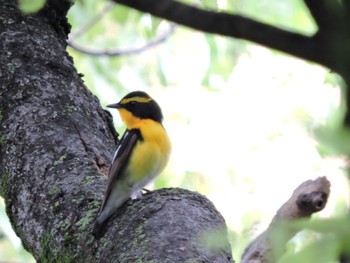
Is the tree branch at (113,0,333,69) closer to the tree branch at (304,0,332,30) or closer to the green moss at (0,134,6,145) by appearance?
the tree branch at (304,0,332,30)

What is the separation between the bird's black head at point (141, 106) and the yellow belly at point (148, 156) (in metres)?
0.21

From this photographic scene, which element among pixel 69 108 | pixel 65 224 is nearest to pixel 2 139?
pixel 69 108

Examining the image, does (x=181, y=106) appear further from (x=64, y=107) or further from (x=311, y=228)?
(x=311, y=228)

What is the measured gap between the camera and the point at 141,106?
4535 mm

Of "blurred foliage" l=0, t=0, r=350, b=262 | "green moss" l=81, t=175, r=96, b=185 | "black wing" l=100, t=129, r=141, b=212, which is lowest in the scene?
"blurred foliage" l=0, t=0, r=350, b=262

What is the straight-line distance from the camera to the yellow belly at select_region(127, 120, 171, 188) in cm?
392

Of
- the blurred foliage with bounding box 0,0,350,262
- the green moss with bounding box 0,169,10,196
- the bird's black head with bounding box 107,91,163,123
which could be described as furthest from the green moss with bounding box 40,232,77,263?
the blurred foliage with bounding box 0,0,350,262

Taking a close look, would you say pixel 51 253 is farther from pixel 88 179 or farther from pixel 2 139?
pixel 2 139

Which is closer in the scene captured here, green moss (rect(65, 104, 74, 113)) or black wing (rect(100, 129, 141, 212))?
black wing (rect(100, 129, 141, 212))

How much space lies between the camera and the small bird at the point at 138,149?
3377 mm

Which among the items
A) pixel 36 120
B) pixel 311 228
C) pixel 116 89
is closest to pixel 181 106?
pixel 116 89

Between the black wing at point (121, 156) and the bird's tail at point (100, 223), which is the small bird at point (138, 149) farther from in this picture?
the bird's tail at point (100, 223)

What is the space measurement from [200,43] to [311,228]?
6.25 metres

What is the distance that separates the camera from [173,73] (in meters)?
7.18
